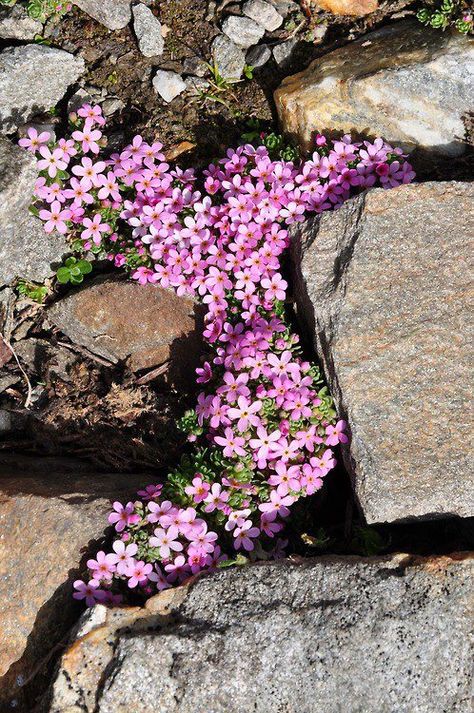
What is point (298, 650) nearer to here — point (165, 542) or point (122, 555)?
point (165, 542)

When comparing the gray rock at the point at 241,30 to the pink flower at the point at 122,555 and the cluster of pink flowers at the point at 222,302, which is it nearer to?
the cluster of pink flowers at the point at 222,302

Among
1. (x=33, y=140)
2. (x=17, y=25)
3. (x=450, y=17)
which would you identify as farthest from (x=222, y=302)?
(x=17, y=25)

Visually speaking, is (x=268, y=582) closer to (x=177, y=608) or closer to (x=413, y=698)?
(x=177, y=608)

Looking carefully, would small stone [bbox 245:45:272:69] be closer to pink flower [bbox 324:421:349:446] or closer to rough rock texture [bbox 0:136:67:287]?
rough rock texture [bbox 0:136:67:287]

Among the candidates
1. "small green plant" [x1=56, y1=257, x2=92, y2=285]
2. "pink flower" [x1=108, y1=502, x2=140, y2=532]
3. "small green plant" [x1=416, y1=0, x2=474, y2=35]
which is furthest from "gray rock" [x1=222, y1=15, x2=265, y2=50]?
"pink flower" [x1=108, y1=502, x2=140, y2=532]

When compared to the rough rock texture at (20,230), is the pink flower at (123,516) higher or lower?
lower

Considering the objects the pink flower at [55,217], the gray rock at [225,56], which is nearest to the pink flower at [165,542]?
the pink flower at [55,217]
